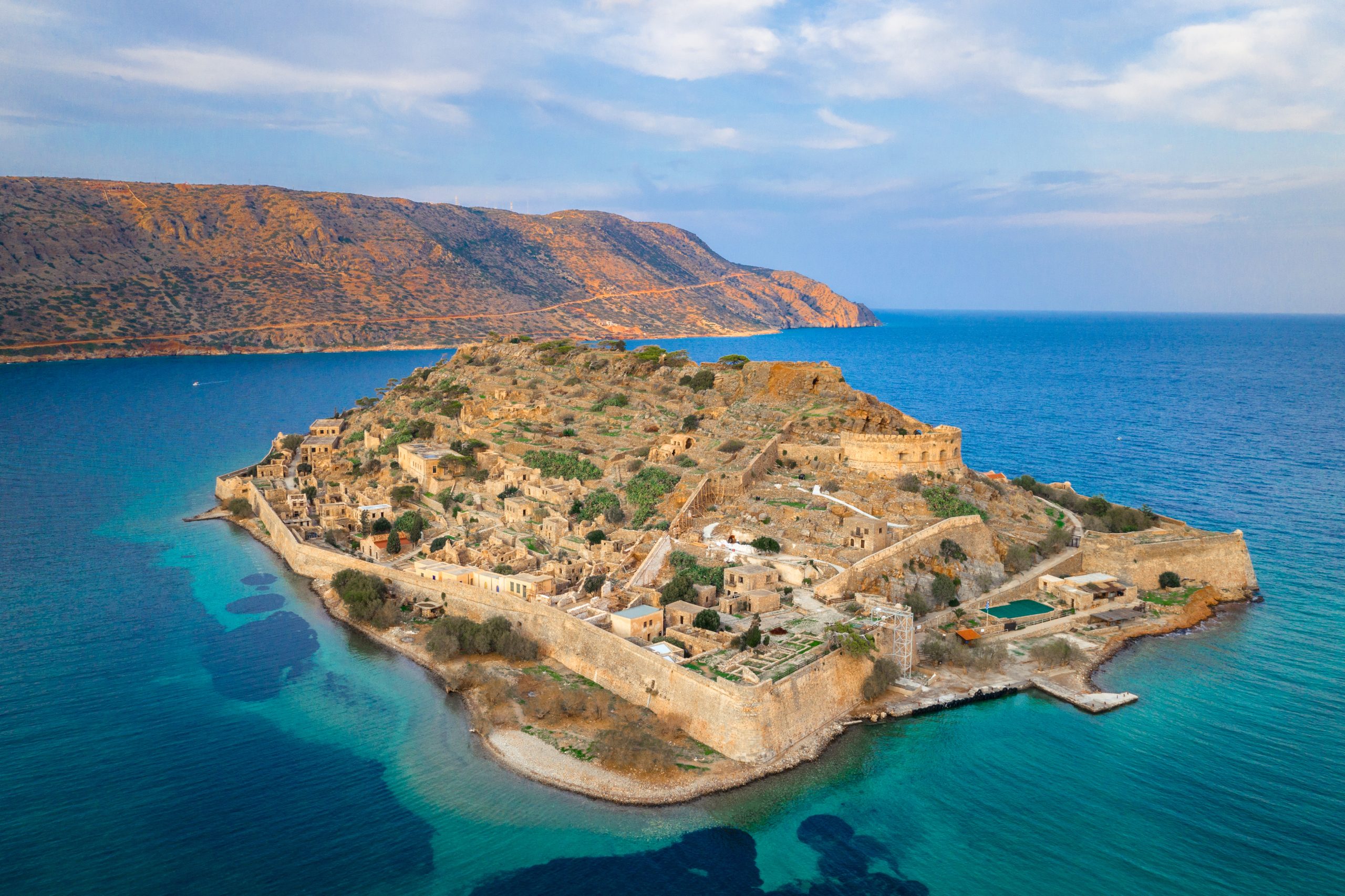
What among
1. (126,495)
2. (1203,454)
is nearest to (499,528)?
(126,495)

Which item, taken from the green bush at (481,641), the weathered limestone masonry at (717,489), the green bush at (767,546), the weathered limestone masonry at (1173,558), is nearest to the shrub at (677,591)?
the green bush at (767,546)

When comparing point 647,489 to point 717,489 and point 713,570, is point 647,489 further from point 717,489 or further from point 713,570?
point 713,570

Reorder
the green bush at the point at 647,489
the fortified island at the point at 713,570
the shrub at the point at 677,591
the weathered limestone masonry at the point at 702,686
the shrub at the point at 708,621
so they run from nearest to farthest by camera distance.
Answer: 1. the weathered limestone masonry at the point at 702,686
2. the fortified island at the point at 713,570
3. the shrub at the point at 708,621
4. the shrub at the point at 677,591
5. the green bush at the point at 647,489

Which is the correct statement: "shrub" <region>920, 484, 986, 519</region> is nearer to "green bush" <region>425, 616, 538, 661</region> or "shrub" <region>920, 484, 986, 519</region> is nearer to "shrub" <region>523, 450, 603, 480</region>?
"shrub" <region>523, 450, 603, 480</region>

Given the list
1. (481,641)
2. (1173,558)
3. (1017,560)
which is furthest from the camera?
(1173,558)

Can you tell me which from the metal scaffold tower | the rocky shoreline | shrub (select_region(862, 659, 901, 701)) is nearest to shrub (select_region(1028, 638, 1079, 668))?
the rocky shoreline

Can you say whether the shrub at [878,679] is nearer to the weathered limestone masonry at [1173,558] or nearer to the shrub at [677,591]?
the shrub at [677,591]

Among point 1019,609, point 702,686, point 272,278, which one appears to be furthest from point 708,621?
point 272,278
